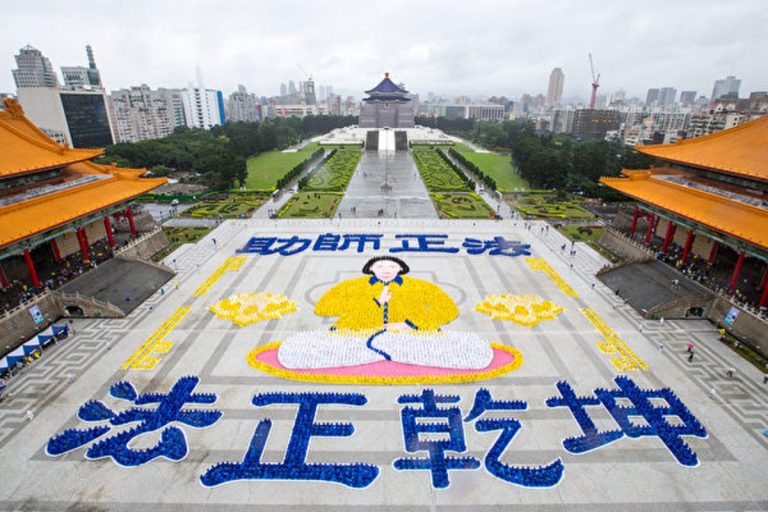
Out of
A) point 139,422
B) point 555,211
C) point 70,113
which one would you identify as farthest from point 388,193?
point 70,113

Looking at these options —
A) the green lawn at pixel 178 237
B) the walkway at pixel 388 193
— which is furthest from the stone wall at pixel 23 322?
the walkway at pixel 388 193

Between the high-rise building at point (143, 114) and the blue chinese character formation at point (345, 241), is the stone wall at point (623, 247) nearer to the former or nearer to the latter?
the blue chinese character formation at point (345, 241)

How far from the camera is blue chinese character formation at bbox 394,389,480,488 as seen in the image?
19.4m

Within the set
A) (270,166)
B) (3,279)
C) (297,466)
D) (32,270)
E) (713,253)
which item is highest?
(32,270)

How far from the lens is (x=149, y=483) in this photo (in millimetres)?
18641

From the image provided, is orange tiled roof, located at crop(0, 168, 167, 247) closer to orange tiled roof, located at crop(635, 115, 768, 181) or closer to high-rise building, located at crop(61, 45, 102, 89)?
orange tiled roof, located at crop(635, 115, 768, 181)

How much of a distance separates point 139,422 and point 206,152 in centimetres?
7260

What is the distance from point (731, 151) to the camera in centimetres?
3662

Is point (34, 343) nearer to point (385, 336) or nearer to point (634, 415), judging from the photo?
point (385, 336)

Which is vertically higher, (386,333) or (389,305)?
(389,305)

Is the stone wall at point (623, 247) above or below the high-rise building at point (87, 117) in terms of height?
below

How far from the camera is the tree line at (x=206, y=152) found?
2825 inches

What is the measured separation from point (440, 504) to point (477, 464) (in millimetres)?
2803

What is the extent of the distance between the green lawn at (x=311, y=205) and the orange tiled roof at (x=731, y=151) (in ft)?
130
